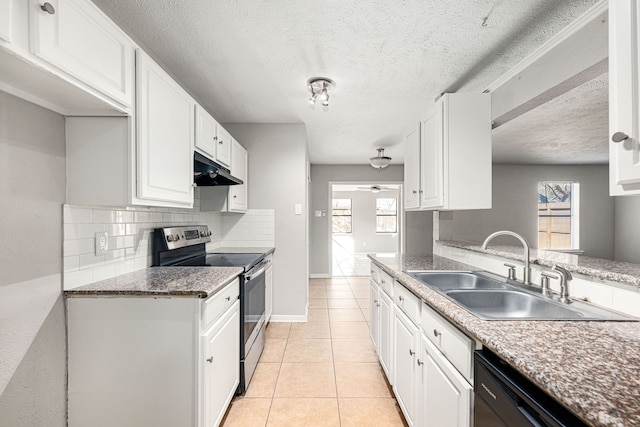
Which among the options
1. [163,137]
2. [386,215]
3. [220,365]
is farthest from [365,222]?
[163,137]

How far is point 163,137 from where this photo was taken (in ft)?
5.37

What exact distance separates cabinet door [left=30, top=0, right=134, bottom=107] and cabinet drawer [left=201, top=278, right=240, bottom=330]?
1043 millimetres

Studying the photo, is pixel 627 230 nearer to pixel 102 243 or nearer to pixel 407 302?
pixel 407 302

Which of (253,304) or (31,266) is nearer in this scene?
(31,266)

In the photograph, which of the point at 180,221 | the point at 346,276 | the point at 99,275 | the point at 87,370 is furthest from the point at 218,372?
the point at 346,276

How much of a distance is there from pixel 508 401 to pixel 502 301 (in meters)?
0.86

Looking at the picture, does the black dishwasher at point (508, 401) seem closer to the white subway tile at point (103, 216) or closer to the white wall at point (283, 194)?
the white subway tile at point (103, 216)

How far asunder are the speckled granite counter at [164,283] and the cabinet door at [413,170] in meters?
1.60

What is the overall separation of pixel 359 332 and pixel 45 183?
2.92m

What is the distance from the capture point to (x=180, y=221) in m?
2.58

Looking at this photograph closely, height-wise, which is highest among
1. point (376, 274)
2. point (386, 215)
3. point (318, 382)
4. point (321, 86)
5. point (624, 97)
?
point (321, 86)

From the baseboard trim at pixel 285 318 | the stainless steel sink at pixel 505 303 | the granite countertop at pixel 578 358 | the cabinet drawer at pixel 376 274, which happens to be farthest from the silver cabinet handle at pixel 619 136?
the baseboard trim at pixel 285 318

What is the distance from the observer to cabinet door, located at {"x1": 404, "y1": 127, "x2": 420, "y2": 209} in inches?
98.0

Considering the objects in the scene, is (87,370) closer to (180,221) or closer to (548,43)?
(180,221)
